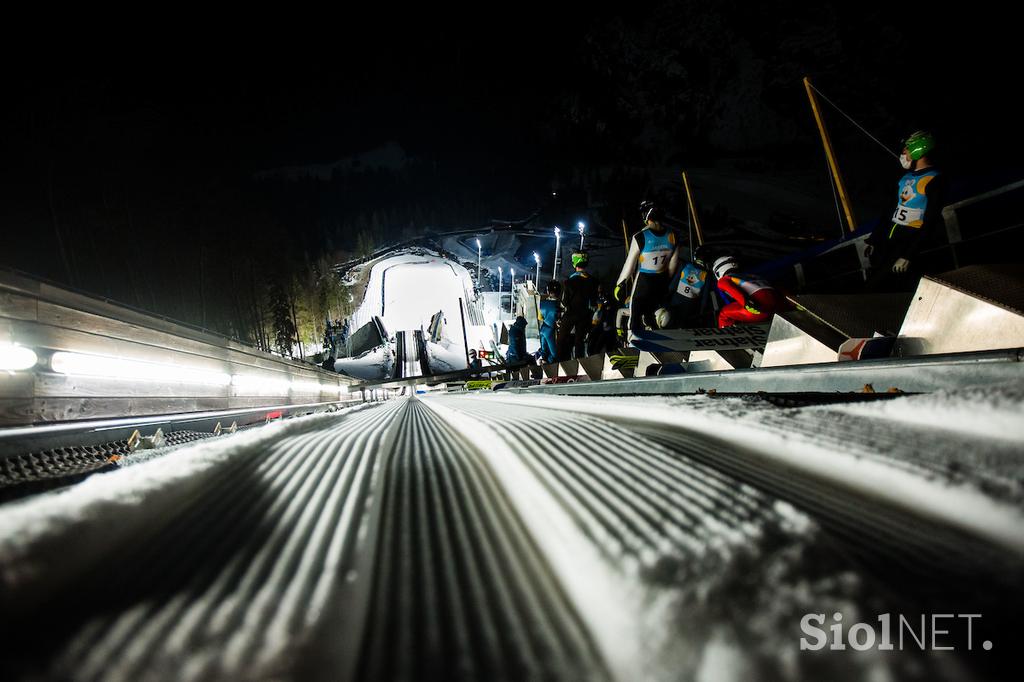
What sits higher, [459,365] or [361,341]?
[361,341]

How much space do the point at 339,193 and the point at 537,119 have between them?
3195 centimetres

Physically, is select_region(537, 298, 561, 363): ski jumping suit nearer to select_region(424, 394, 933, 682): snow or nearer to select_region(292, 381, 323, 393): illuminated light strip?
select_region(292, 381, 323, 393): illuminated light strip

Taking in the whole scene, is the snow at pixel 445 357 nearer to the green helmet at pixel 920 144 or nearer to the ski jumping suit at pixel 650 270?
the ski jumping suit at pixel 650 270

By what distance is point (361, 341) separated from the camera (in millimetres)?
24984

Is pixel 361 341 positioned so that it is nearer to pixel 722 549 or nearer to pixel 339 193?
pixel 722 549

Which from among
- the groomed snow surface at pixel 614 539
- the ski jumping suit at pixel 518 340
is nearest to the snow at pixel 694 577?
the groomed snow surface at pixel 614 539

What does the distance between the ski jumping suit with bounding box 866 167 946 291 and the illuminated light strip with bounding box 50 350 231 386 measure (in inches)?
256

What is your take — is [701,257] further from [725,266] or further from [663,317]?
[663,317]

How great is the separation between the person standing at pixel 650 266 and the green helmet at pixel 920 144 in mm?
2134

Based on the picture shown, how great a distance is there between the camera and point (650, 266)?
491 cm

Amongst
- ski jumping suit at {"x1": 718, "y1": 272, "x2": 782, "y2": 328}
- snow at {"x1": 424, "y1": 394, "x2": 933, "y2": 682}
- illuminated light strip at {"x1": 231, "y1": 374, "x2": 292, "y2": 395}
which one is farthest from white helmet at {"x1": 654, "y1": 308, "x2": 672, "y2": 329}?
illuminated light strip at {"x1": 231, "y1": 374, "x2": 292, "y2": 395}

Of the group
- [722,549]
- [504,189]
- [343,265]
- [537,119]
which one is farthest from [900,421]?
[537,119]

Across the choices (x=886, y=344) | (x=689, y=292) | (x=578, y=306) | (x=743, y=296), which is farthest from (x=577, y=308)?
(x=886, y=344)

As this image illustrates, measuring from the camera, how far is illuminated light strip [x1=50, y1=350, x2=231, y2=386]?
270 centimetres
